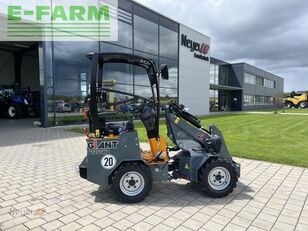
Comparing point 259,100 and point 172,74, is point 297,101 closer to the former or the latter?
point 259,100

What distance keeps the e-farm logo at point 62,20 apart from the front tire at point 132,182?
11252 mm

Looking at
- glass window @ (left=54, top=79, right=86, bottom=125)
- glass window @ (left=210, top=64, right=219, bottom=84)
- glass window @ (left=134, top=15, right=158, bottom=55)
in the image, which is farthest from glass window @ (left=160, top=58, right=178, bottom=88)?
glass window @ (left=210, top=64, right=219, bottom=84)

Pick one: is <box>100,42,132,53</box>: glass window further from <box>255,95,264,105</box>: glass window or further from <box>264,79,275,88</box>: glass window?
<box>264,79,275,88</box>: glass window

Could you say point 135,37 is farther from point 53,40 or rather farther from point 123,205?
point 123,205

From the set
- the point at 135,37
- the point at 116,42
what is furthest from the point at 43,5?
the point at 135,37

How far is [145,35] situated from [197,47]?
7975 mm

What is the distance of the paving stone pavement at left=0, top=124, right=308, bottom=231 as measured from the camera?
308 centimetres

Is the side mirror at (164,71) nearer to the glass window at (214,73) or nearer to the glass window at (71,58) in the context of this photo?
the glass window at (71,58)

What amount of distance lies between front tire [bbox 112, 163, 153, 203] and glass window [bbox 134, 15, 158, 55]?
14.6m

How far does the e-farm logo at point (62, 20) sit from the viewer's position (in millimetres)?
Answer: 12555

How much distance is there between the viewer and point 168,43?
20.5 meters

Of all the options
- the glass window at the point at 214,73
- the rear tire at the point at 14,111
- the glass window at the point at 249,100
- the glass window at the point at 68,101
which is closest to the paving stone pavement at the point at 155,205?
the glass window at the point at 68,101

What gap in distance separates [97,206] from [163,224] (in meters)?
1.08

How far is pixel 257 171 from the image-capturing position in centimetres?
534
